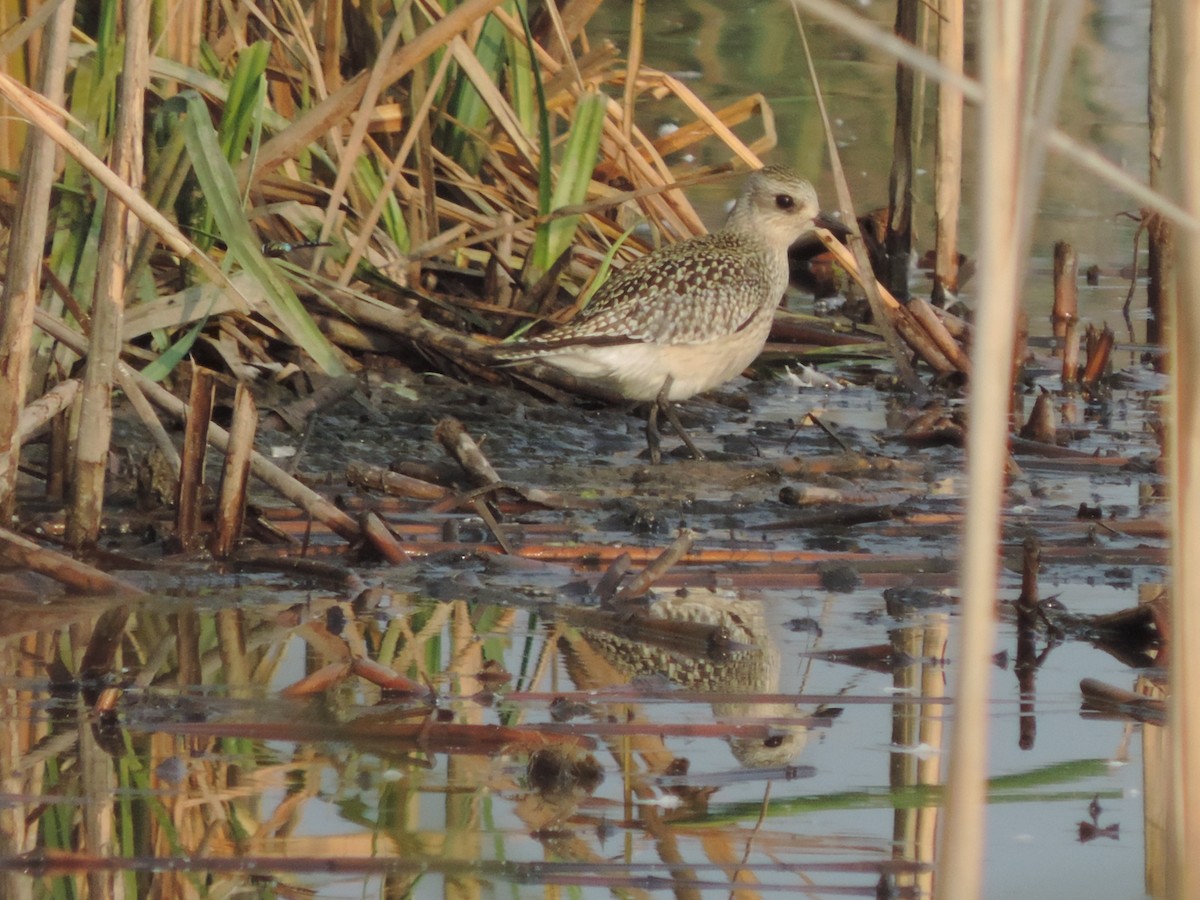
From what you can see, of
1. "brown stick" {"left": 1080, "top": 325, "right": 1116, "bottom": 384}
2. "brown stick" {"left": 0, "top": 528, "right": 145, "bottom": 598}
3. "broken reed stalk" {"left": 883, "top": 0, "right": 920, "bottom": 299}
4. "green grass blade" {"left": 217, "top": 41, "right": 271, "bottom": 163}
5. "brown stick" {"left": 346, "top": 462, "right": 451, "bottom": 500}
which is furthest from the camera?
"broken reed stalk" {"left": 883, "top": 0, "right": 920, "bottom": 299}

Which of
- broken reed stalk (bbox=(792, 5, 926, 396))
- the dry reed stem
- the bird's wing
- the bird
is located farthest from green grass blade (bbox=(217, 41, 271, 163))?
the dry reed stem

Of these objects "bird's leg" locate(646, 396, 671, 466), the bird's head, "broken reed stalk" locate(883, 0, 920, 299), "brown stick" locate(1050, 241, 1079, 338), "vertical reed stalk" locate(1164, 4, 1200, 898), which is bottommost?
"vertical reed stalk" locate(1164, 4, 1200, 898)

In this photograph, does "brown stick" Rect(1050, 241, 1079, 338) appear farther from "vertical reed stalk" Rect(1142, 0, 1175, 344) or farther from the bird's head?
the bird's head

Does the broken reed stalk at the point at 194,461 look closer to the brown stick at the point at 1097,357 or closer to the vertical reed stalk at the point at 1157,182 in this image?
the brown stick at the point at 1097,357

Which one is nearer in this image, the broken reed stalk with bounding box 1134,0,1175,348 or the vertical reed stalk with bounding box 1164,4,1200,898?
the vertical reed stalk with bounding box 1164,4,1200,898

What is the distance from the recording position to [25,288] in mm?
3672

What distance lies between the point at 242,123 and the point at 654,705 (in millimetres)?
2739

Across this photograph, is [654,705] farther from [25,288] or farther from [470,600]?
[25,288]

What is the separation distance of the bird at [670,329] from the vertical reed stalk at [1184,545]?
3800 millimetres

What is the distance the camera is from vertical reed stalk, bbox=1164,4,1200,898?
1673 mm

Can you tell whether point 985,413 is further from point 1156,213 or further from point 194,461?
point 1156,213

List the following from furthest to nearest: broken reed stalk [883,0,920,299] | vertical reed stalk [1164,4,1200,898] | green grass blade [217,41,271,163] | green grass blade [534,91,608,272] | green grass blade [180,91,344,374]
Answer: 1. broken reed stalk [883,0,920,299]
2. green grass blade [534,91,608,272]
3. green grass blade [217,41,271,163]
4. green grass blade [180,91,344,374]
5. vertical reed stalk [1164,4,1200,898]

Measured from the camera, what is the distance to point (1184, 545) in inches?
68.8

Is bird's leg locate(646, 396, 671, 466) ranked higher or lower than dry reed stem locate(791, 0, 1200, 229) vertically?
higher
